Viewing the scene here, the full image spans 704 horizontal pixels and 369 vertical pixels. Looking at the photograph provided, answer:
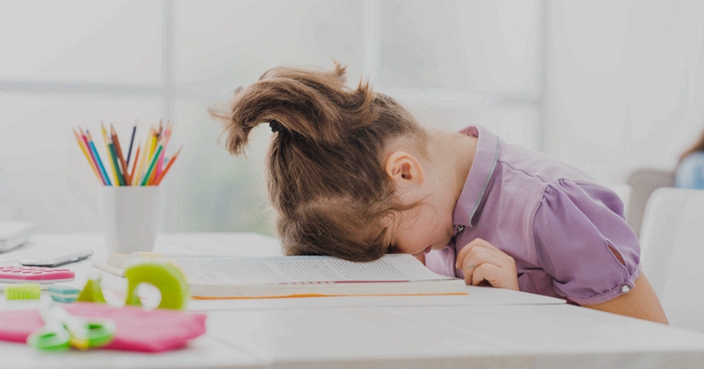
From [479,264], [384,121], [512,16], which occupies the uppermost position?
[512,16]

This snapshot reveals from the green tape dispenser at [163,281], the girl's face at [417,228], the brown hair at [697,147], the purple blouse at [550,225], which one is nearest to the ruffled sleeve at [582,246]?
the purple blouse at [550,225]

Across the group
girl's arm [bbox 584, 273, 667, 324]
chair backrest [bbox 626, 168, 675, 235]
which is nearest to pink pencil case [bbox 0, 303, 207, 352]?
girl's arm [bbox 584, 273, 667, 324]

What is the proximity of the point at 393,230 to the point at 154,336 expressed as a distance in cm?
55

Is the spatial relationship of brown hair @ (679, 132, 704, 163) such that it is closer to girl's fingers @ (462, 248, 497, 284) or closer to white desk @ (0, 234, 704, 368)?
girl's fingers @ (462, 248, 497, 284)

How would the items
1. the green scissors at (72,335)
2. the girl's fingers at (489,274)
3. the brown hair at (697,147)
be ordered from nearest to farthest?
the green scissors at (72,335) < the girl's fingers at (489,274) < the brown hair at (697,147)

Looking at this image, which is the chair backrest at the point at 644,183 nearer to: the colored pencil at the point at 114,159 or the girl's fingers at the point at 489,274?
the girl's fingers at the point at 489,274

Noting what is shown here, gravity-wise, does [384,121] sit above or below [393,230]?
above

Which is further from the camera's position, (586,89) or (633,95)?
(586,89)

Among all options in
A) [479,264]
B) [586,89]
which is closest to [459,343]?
[479,264]

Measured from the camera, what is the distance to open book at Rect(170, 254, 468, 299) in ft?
2.07

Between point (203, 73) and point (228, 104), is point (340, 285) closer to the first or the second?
point (228, 104)

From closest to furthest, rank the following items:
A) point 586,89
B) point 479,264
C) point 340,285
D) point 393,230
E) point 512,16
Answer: point 340,285
point 479,264
point 393,230
point 586,89
point 512,16

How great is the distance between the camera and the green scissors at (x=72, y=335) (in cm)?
37

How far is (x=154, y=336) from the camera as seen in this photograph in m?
0.38
